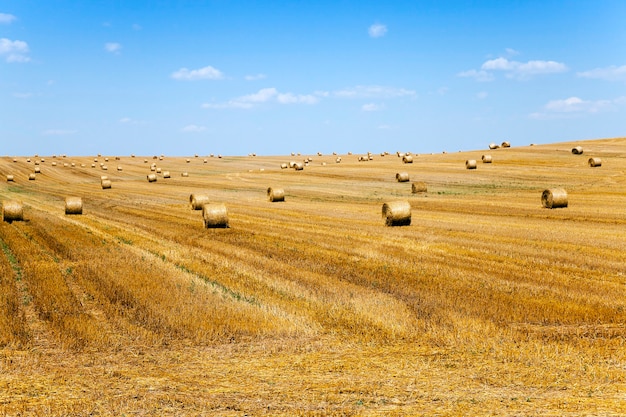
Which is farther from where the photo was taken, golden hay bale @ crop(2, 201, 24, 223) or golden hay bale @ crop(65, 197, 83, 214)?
golden hay bale @ crop(65, 197, 83, 214)

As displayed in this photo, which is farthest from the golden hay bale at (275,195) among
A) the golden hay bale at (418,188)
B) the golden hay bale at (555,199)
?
the golden hay bale at (555,199)

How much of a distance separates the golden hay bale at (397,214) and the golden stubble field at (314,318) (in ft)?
2.77

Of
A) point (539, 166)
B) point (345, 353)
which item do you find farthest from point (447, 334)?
point (539, 166)

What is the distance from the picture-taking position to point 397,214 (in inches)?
941

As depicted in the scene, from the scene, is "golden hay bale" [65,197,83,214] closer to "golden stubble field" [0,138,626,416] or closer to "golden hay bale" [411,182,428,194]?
"golden stubble field" [0,138,626,416]

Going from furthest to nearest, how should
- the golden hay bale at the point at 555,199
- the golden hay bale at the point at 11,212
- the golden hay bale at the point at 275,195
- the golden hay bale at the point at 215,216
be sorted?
1. the golden hay bale at the point at 275,195
2. the golden hay bale at the point at 555,199
3. the golden hay bale at the point at 11,212
4. the golden hay bale at the point at 215,216

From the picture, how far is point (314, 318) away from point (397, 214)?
1376cm

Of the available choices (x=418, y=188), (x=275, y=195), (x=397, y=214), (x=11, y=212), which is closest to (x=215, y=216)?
(x=397, y=214)

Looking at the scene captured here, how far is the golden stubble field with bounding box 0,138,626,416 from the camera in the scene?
24.0 ft

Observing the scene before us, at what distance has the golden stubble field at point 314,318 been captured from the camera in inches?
288

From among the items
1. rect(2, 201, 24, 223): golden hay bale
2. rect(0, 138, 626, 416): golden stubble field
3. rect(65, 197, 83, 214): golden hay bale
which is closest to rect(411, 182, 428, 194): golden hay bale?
rect(0, 138, 626, 416): golden stubble field

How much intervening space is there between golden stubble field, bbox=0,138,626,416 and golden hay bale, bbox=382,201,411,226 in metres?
0.84

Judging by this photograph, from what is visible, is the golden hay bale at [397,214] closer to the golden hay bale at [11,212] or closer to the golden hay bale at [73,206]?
the golden hay bale at [73,206]

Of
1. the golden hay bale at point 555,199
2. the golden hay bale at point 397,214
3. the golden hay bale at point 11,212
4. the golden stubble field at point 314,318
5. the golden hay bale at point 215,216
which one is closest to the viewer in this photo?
the golden stubble field at point 314,318
